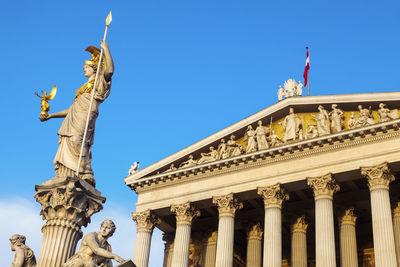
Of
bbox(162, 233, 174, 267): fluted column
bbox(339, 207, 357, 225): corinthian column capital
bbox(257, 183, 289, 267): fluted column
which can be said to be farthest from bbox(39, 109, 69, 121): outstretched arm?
bbox(162, 233, 174, 267): fluted column

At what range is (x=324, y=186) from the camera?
26281 mm

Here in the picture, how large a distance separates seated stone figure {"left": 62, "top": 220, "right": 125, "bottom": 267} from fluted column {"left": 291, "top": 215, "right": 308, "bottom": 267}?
21794 mm

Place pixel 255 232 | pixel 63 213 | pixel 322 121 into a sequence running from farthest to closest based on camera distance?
pixel 255 232 < pixel 322 121 < pixel 63 213

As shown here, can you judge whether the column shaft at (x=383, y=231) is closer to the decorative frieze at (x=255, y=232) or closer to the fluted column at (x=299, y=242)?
the fluted column at (x=299, y=242)

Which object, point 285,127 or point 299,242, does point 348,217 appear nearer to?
point 299,242

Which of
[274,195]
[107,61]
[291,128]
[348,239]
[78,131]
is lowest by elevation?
[78,131]

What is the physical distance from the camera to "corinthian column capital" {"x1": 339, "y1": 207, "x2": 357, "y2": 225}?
1125 inches

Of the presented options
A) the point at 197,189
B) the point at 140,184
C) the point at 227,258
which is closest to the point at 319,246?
the point at 227,258

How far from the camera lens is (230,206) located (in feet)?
95.2

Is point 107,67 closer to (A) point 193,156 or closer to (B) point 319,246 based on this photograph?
(B) point 319,246

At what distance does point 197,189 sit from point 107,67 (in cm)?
2099

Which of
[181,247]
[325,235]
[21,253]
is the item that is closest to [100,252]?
[21,253]

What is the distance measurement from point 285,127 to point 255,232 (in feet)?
22.6

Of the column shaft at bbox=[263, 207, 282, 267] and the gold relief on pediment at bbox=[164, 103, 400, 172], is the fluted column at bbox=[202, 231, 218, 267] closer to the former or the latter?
the gold relief on pediment at bbox=[164, 103, 400, 172]
